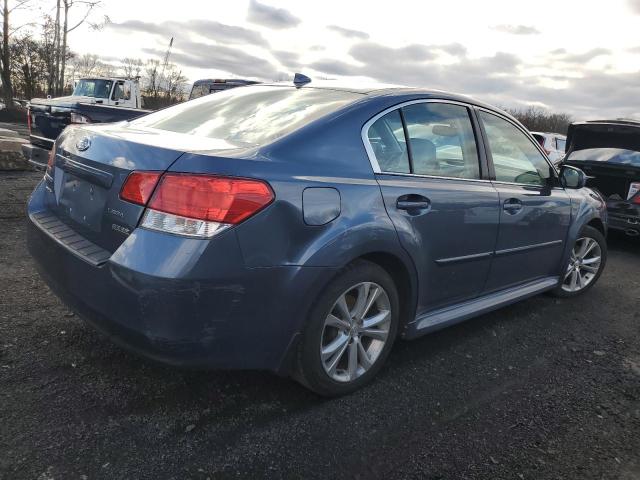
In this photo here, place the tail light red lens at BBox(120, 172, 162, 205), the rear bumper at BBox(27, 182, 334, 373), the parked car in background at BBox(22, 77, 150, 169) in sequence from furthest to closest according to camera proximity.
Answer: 1. the parked car in background at BBox(22, 77, 150, 169)
2. the tail light red lens at BBox(120, 172, 162, 205)
3. the rear bumper at BBox(27, 182, 334, 373)

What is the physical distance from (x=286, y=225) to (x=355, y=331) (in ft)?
2.62

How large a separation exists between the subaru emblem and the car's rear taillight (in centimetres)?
64

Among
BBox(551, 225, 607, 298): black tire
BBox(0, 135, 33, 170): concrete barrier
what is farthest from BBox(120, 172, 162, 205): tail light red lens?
BBox(0, 135, 33, 170): concrete barrier

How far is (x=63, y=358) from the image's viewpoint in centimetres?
288

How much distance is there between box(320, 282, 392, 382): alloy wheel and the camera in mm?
2664

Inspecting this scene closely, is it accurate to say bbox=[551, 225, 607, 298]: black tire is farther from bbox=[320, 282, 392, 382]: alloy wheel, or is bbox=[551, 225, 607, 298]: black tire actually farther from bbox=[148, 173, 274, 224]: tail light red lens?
bbox=[148, 173, 274, 224]: tail light red lens

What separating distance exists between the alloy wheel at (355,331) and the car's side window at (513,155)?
1.37 meters

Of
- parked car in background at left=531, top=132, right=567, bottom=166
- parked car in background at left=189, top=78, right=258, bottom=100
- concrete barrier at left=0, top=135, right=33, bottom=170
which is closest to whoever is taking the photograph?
concrete barrier at left=0, top=135, right=33, bottom=170

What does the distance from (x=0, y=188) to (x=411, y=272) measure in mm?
6390

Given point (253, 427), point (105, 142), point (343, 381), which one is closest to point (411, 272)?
point (343, 381)

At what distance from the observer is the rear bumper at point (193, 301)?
2.11 m

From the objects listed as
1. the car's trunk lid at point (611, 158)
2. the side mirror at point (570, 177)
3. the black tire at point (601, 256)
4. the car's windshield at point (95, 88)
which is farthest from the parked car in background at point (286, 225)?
the car's windshield at point (95, 88)

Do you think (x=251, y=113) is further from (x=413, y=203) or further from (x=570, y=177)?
(x=570, y=177)

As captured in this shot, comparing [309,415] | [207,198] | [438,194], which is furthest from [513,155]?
[207,198]
